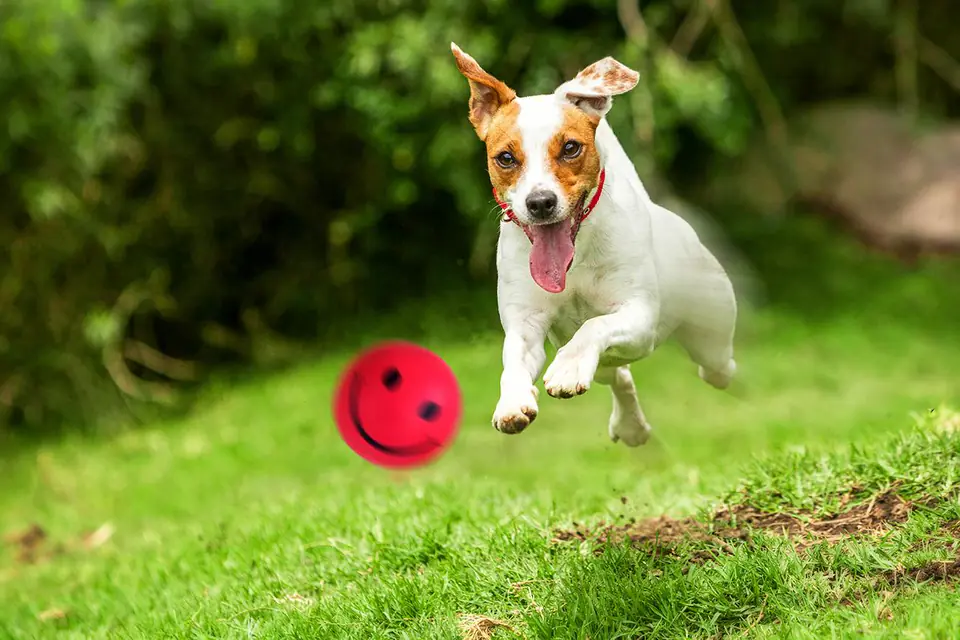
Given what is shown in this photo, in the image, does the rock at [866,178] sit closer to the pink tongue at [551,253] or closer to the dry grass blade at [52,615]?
the dry grass blade at [52,615]

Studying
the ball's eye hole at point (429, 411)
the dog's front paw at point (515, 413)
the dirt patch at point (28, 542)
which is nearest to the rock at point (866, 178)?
the dirt patch at point (28, 542)

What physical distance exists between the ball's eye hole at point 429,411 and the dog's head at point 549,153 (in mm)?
1060

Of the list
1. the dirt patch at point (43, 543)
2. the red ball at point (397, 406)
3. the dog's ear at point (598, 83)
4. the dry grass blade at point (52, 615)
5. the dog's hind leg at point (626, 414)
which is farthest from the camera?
the dirt patch at point (43, 543)

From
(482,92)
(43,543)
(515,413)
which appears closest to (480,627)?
(515,413)

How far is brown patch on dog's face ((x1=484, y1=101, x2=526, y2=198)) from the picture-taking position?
12.1ft

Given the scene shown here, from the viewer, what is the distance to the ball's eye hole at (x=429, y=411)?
15.1 ft

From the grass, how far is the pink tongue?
1008mm

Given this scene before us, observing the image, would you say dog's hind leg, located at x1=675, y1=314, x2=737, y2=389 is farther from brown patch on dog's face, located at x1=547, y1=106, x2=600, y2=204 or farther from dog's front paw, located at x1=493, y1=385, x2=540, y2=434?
dog's front paw, located at x1=493, y1=385, x2=540, y2=434

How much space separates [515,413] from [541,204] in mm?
618

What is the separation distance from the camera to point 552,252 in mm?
3734

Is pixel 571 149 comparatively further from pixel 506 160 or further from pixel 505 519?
pixel 505 519

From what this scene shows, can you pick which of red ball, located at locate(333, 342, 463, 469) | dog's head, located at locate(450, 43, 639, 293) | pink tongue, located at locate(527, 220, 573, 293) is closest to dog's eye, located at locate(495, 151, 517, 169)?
dog's head, located at locate(450, 43, 639, 293)

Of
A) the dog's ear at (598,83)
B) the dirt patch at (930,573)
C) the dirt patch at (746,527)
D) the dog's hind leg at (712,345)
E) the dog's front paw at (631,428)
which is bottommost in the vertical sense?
the dirt patch at (746,527)

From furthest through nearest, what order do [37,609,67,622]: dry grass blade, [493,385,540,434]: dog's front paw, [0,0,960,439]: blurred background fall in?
[0,0,960,439]: blurred background, [37,609,67,622]: dry grass blade, [493,385,540,434]: dog's front paw
